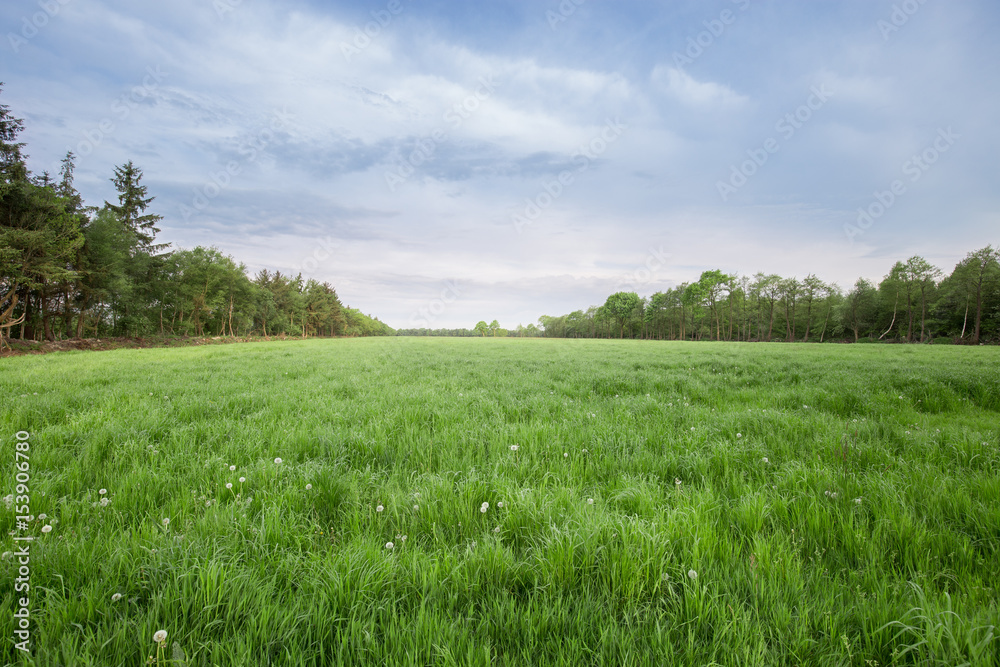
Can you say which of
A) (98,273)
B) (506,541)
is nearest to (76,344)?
(98,273)

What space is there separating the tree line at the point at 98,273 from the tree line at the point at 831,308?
86862 mm

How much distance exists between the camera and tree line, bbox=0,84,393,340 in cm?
2378

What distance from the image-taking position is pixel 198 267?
4503 cm

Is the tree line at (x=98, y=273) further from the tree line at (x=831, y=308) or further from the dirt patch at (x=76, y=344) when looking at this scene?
the tree line at (x=831, y=308)

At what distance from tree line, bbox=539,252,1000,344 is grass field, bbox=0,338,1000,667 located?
71730 mm

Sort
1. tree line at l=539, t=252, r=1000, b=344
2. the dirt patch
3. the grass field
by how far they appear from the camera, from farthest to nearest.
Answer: tree line at l=539, t=252, r=1000, b=344, the dirt patch, the grass field

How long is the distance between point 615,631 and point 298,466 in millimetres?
3158

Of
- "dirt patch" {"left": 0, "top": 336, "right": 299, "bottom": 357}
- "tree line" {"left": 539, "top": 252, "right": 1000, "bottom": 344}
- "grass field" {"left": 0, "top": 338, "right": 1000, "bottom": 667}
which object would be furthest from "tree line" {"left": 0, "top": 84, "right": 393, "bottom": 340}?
"tree line" {"left": 539, "top": 252, "right": 1000, "bottom": 344}

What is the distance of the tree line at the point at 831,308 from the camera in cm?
4594

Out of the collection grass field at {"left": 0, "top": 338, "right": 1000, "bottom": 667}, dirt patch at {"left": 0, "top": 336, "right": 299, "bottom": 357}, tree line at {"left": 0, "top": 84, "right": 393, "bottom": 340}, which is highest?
tree line at {"left": 0, "top": 84, "right": 393, "bottom": 340}

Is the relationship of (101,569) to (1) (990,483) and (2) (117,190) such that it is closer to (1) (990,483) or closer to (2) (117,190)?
(1) (990,483)

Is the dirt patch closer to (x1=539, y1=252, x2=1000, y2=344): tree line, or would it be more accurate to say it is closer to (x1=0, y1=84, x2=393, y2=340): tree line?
(x1=0, y1=84, x2=393, y2=340): tree line

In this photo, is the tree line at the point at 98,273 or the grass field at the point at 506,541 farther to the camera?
the tree line at the point at 98,273

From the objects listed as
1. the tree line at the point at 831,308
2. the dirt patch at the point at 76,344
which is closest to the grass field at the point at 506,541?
the dirt patch at the point at 76,344
